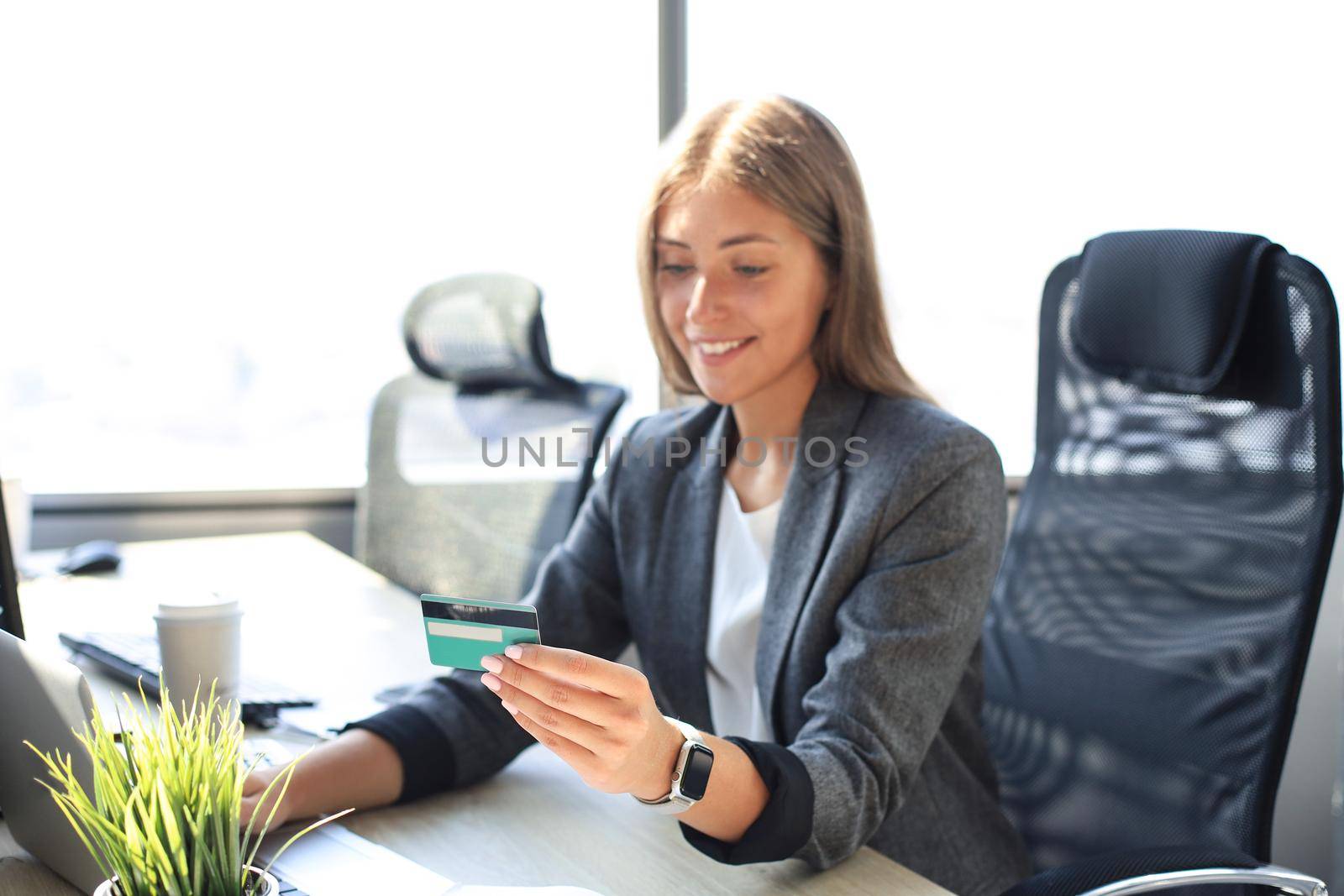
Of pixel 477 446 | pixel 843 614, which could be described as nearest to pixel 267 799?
pixel 843 614

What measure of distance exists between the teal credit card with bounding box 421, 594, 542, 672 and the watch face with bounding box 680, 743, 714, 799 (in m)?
0.18

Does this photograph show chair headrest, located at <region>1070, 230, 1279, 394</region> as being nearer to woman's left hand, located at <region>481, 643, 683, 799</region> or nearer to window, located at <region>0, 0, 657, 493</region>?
woman's left hand, located at <region>481, 643, 683, 799</region>

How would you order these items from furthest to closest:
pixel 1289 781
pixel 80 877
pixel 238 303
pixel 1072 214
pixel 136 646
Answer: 1. pixel 238 303
2. pixel 1072 214
3. pixel 1289 781
4. pixel 136 646
5. pixel 80 877

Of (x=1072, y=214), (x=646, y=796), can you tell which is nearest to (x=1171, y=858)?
(x=646, y=796)

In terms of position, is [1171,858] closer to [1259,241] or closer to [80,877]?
[1259,241]

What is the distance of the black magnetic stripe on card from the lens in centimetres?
81

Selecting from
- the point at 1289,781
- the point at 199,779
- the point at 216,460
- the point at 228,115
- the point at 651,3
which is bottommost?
the point at 1289,781

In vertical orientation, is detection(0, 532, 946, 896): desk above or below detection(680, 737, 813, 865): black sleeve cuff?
below

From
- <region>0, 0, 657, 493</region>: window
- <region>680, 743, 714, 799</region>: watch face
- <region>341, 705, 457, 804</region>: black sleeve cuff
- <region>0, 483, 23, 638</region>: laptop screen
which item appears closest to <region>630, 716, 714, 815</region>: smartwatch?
<region>680, 743, 714, 799</region>: watch face

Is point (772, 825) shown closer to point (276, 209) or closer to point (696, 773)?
point (696, 773)

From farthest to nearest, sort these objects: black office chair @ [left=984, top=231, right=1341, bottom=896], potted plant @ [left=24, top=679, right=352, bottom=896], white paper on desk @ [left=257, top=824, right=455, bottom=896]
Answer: black office chair @ [left=984, top=231, right=1341, bottom=896] → white paper on desk @ [left=257, top=824, right=455, bottom=896] → potted plant @ [left=24, top=679, right=352, bottom=896]

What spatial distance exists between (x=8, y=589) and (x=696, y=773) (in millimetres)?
592

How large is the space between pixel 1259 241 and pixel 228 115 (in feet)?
7.23

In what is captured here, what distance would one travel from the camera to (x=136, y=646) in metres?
1.46
